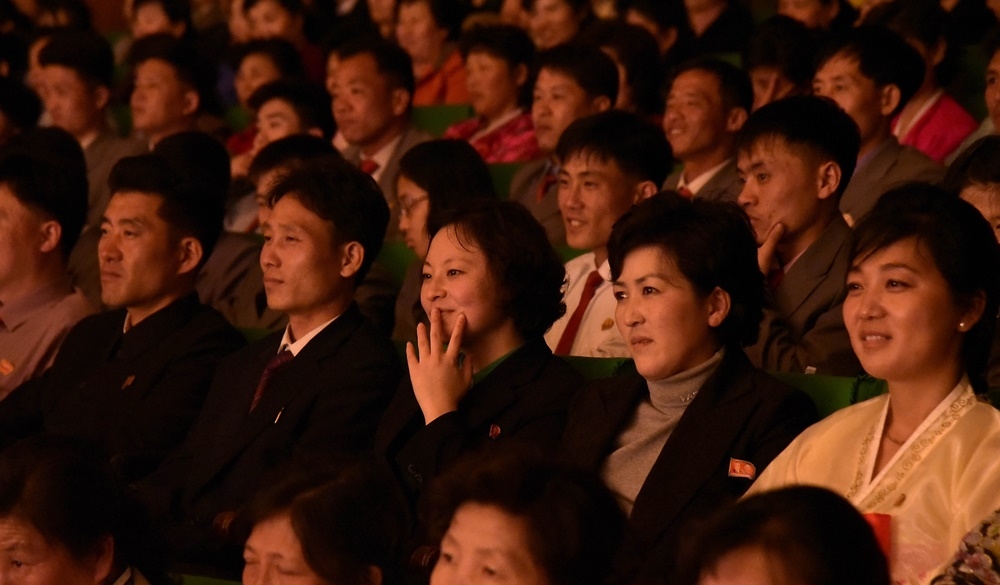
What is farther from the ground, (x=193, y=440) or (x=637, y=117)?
(x=637, y=117)

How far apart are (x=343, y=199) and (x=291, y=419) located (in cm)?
48

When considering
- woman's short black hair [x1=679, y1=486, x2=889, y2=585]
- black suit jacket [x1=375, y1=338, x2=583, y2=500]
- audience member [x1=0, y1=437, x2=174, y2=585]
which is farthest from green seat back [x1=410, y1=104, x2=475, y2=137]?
woman's short black hair [x1=679, y1=486, x2=889, y2=585]

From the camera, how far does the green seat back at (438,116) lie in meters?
5.65

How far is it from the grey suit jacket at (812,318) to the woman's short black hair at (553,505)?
1.05m

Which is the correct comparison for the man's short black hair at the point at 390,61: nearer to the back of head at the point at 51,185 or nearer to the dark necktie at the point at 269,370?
the back of head at the point at 51,185

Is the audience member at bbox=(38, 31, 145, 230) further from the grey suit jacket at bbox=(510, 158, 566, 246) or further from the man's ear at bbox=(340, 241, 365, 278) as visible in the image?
the man's ear at bbox=(340, 241, 365, 278)

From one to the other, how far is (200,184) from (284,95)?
5.09 ft

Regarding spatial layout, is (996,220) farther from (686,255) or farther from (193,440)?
(193,440)

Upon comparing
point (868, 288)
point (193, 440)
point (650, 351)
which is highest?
point (868, 288)

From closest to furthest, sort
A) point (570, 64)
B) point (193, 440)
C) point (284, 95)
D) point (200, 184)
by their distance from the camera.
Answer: point (193, 440) → point (200, 184) → point (570, 64) → point (284, 95)

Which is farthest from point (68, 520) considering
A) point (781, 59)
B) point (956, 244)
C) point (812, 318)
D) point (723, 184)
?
point (781, 59)

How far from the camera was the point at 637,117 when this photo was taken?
3.69 m

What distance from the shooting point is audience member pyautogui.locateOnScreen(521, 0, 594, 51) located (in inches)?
229

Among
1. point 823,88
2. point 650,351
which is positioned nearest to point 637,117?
point 823,88
